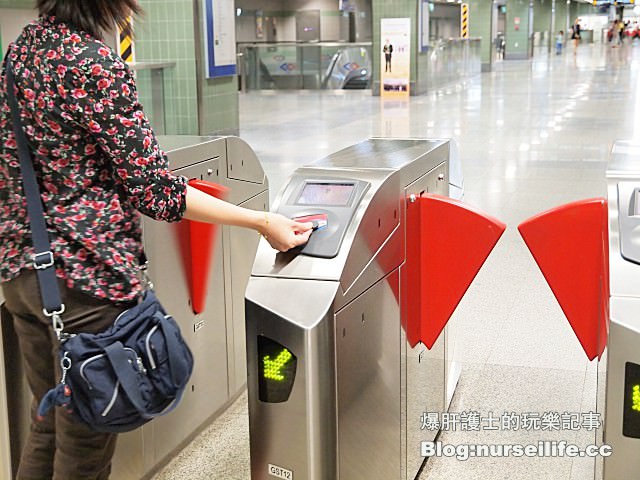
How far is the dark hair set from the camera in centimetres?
158

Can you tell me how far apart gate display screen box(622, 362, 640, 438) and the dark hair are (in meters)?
1.17

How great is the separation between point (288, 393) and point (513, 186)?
5.59 m

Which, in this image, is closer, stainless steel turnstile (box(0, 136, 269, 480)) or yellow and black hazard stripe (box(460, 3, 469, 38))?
stainless steel turnstile (box(0, 136, 269, 480))

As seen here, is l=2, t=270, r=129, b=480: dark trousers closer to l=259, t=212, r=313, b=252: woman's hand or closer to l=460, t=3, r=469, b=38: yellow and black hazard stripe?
l=259, t=212, r=313, b=252: woman's hand

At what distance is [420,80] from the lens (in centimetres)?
1683

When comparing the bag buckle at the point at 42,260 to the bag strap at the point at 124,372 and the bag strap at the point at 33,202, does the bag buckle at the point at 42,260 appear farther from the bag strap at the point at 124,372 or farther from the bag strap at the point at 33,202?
the bag strap at the point at 124,372

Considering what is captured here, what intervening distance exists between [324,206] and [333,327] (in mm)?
296

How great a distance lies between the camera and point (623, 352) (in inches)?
61.9

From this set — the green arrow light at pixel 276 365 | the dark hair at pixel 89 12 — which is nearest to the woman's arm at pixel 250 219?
the green arrow light at pixel 276 365

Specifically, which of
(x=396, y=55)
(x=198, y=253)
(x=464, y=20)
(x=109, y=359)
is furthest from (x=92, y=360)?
(x=464, y=20)

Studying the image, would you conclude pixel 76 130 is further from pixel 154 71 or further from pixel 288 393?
pixel 154 71

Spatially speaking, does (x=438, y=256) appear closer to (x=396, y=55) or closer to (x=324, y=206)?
(x=324, y=206)

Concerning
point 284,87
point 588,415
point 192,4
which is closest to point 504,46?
point 284,87

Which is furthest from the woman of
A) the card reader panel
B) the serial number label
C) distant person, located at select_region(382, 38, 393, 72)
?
distant person, located at select_region(382, 38, 393, 72)
